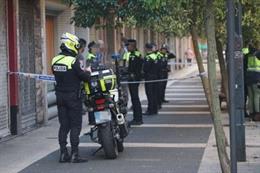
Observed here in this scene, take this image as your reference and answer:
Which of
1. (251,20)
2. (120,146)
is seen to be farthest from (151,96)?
(120,146)

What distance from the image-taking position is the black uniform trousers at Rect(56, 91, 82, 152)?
9070mm

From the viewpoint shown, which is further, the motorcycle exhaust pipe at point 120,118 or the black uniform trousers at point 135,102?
the black uniform trousers at point 135,102

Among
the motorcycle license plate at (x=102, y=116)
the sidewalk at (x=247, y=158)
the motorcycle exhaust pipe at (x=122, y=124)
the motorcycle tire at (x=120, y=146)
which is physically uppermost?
the motorcycle license plate at (x=102, y=116)

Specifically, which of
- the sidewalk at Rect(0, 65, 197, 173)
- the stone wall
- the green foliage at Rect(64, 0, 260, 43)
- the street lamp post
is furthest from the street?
the green foliage at Rect(64, 0, 260, 43)

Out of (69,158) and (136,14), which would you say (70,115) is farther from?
(136,14)

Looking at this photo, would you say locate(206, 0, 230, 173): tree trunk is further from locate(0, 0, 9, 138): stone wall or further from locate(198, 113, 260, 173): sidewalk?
locate(0, 0, 9, 138): stone wall

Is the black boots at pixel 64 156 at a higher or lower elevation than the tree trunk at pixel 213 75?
lower

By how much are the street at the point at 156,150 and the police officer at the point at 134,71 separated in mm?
334

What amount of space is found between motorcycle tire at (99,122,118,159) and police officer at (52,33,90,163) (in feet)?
1.09

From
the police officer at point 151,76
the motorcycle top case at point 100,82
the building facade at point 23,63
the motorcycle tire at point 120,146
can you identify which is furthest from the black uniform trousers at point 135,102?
the motorcycle top case at point 100,82

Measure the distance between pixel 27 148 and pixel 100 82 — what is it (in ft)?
6.58

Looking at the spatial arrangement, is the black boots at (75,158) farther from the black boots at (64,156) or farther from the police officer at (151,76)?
the police officer at (151,76)

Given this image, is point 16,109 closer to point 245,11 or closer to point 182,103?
point 245,11

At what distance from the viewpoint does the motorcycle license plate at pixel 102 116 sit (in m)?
9.20
